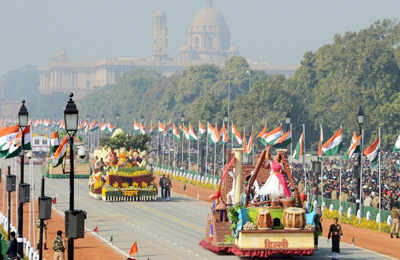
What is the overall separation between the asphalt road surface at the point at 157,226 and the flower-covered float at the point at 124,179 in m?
0.81

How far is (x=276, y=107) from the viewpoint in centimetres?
12750

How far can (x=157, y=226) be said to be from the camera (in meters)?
54.6

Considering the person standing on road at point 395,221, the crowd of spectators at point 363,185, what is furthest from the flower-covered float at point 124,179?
the person standing on road at point 395,221

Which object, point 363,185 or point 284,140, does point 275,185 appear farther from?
point 363,185

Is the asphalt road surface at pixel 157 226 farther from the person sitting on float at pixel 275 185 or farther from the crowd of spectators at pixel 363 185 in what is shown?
the crowd of spectators at pixel 363 185

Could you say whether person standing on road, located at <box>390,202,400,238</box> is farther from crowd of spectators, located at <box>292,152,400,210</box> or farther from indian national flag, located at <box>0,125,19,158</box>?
indian national flag, located at <box>0,125,19,158</box>

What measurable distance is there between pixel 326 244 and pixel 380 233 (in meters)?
Answer: 5.89

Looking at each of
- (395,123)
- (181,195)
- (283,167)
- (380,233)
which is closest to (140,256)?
(283,167)

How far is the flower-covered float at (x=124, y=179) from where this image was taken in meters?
69.0

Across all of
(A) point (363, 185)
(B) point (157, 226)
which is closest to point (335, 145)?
(A) point (363, 185)

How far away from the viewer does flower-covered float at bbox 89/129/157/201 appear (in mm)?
69000

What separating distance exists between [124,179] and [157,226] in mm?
14614

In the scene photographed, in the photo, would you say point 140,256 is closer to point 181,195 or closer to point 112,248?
point 112,248

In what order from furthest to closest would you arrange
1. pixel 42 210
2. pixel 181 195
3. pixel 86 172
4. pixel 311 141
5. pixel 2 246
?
pixel 311 141 < pixel 86 172 < pixel 181 195 < pixel 42 210 < pixel 2 246
